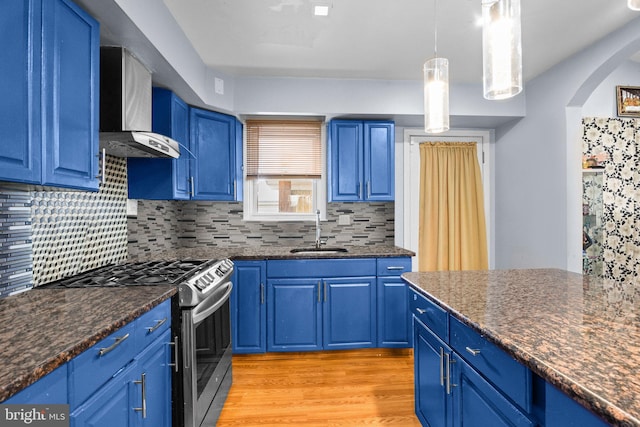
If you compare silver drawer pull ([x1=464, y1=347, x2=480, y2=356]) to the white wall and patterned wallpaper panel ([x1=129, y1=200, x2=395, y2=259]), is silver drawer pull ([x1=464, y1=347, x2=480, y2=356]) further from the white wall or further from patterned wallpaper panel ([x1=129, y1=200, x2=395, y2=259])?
patterned wallpaper panel ([x1=129, y1=200, x2=395, y2=259])

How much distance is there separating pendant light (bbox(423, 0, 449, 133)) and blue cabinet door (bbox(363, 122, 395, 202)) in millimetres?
1627

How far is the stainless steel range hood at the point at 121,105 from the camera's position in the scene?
188 cm

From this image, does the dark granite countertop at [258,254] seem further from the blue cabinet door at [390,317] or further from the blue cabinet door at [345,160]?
the blue cabinet door at [345,160]

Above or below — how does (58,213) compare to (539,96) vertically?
below

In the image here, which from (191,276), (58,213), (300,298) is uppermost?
(58,213)

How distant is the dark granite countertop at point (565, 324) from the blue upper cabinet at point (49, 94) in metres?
1.64

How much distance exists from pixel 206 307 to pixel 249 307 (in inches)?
42.4

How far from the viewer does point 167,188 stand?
8.79ft

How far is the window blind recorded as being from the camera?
3.55m

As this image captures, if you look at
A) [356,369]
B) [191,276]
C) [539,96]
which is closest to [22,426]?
[191,276]

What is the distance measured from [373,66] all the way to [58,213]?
2.54m

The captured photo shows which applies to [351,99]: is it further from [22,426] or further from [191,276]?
[22,426]

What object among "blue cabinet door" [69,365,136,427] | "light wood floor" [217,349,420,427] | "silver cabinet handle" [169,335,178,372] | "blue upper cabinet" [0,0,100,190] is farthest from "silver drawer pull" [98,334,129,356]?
"light wood floor" [217,349,420,427]

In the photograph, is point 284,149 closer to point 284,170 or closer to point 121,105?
point 284,170
